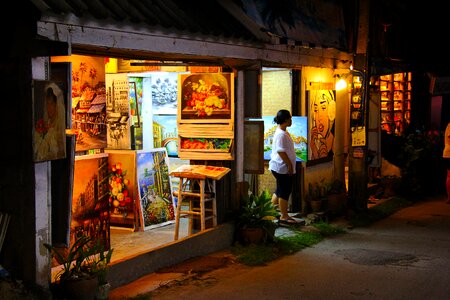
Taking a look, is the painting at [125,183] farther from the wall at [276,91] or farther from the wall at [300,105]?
the wall at [276,91]

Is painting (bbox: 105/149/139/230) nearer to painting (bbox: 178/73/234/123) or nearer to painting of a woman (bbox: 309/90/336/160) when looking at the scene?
painting (bbox: 178/73/234/123)

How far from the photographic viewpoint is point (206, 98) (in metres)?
11.1

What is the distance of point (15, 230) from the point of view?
24.1ft

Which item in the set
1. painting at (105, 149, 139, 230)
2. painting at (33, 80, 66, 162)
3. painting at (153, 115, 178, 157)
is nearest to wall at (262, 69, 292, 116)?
painting at (153, 115, 178, 157)

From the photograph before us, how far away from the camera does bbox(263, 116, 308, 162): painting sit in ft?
45.0

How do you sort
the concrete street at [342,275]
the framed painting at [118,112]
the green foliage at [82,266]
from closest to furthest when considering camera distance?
1. the green foliage at [82,266]
2. the concrete street at [342,275]
3. the framed painting at [118,112]

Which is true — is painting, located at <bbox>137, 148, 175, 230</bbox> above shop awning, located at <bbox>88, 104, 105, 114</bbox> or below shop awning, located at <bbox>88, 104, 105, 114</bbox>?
below

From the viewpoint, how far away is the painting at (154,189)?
11859 mm

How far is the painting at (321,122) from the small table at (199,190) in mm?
3624

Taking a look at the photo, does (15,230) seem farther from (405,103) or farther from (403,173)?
(405,103)

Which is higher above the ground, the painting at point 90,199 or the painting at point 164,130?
the painting at point 164,130

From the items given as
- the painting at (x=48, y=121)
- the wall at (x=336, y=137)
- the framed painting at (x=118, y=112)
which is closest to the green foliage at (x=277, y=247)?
the wall at (x=336, y=137)

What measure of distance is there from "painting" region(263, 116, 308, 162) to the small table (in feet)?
9.87

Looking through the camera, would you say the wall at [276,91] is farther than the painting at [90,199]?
Yes
